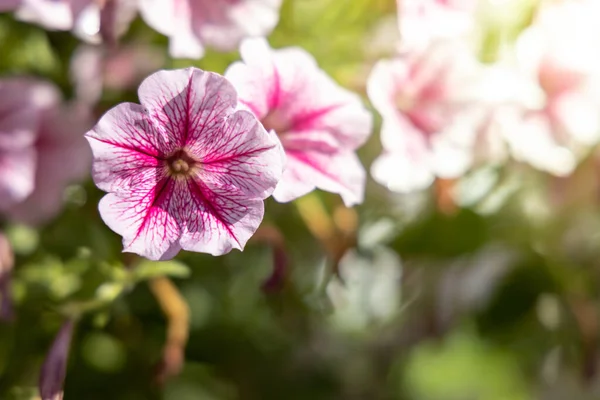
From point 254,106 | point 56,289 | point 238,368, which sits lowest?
point 238,368

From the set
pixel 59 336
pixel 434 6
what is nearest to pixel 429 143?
pixel 434 6

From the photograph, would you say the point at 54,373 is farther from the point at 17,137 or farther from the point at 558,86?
the point at 558,86

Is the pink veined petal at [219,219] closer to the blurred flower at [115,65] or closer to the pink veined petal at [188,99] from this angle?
the pink veined petal at [188,99]

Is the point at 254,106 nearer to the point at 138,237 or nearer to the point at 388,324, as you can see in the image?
the point at 138,237

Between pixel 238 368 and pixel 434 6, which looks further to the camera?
pixel 238 368

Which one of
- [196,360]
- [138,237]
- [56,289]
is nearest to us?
[138,237]

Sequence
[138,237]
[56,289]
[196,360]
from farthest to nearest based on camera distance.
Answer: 1. [196,360]
2. [56,289]
3. [138,237]

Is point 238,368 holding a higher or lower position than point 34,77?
lower
